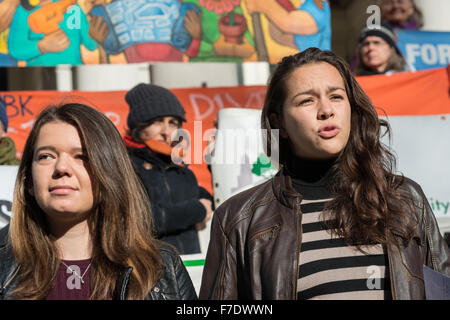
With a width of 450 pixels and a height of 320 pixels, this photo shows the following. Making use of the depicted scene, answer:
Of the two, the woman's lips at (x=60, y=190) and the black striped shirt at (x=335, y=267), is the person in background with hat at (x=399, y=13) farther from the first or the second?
the woman's lips at (x=60, y=190)

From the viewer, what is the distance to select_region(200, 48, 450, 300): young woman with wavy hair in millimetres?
2074

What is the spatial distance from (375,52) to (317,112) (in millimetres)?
3171

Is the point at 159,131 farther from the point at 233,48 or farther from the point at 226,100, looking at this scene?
the point at 226,100

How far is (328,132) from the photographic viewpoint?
226 centimetres

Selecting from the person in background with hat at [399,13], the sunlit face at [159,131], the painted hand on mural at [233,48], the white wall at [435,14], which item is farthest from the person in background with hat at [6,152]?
the white wall at [435,14]

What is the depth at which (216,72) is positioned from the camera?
22.3ft

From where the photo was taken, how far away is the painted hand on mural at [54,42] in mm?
4535

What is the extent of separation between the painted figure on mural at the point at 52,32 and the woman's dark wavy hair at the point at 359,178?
8.09ft

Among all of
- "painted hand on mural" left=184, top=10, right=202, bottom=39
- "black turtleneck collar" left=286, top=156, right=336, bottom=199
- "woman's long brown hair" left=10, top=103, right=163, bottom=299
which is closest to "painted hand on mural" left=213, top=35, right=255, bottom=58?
"painted hand on mural" left=184, top=10, right=202, bottom=39

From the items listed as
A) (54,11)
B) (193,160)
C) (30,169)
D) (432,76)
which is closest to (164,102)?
(193,160)

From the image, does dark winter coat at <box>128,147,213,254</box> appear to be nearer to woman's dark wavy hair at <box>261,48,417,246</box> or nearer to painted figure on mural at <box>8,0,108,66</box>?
painted figure on mural at <box>8,0,108,66</box>

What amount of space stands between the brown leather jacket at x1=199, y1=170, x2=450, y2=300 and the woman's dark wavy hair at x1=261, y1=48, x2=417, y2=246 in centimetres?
6
